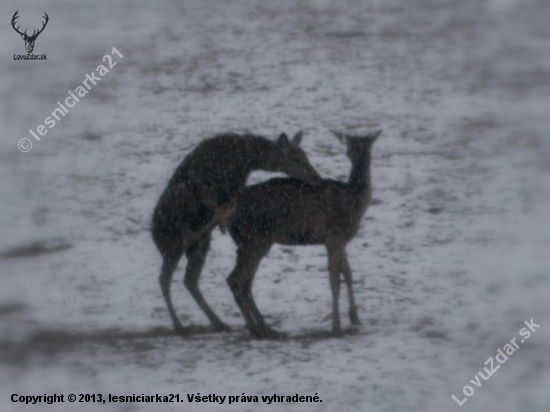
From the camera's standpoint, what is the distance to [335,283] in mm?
8867

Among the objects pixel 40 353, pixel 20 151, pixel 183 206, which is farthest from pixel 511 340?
pixel 20 151

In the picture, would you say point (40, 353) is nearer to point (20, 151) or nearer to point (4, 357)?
point (4, 357)

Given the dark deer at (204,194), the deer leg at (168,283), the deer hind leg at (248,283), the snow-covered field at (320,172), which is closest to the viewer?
the snow-covered field at (320,172)

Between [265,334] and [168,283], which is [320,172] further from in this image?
[265,334]

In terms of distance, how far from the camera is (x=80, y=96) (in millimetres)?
19984

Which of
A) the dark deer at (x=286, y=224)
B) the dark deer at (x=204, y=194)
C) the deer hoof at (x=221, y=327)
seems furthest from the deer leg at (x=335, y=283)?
the deer hoof at (x=221, y=327)

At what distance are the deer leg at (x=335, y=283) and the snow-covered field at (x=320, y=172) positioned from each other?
6.6 inches

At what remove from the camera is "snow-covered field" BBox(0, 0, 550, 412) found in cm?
809

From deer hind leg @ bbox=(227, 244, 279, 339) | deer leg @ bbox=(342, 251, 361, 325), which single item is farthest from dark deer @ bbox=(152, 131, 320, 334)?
deer leg @ bbox=(342, 251, 361, 325)

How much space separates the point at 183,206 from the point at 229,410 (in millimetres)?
2537

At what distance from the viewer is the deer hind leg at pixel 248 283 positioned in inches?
344

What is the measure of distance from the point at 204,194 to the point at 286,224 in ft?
3.12

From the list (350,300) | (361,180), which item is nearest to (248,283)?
(350,300)

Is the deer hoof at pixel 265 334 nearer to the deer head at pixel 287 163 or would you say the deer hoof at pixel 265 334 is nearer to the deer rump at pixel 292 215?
the deer rump at pixel 292 215
